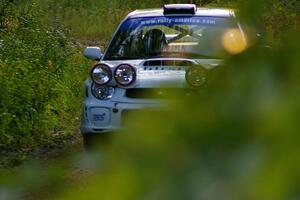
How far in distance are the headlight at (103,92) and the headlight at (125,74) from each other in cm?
19

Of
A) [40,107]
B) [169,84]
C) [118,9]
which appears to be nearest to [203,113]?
[169,84]

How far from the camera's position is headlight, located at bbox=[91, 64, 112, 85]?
276 inches

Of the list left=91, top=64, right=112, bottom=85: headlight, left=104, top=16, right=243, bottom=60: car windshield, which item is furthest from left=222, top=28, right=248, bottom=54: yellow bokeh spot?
left=91, top=64, right=112, bottom=85: headlight

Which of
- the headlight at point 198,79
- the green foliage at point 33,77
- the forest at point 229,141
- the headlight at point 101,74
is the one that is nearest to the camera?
the forest at point 229,141

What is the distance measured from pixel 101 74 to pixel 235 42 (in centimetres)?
570

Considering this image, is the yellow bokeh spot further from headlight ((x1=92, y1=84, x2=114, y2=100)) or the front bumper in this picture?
headlight ((x1=92, y1=84, x2=114, y2=100))

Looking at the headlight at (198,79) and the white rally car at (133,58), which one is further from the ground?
the headlight at (198,79)

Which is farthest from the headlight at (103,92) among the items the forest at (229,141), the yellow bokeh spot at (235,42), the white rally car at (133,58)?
the yellow bokeh spot at (235,42)

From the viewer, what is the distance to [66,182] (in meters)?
1.63

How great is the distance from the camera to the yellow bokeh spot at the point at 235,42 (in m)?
1.38

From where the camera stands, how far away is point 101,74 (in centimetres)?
709

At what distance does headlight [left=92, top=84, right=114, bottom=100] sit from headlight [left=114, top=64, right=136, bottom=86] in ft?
0.63

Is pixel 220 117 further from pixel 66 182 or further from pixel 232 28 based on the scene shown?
pixel 66 182

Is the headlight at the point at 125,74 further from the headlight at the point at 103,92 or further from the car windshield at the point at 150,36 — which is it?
the car windshield at the point at 150,36
